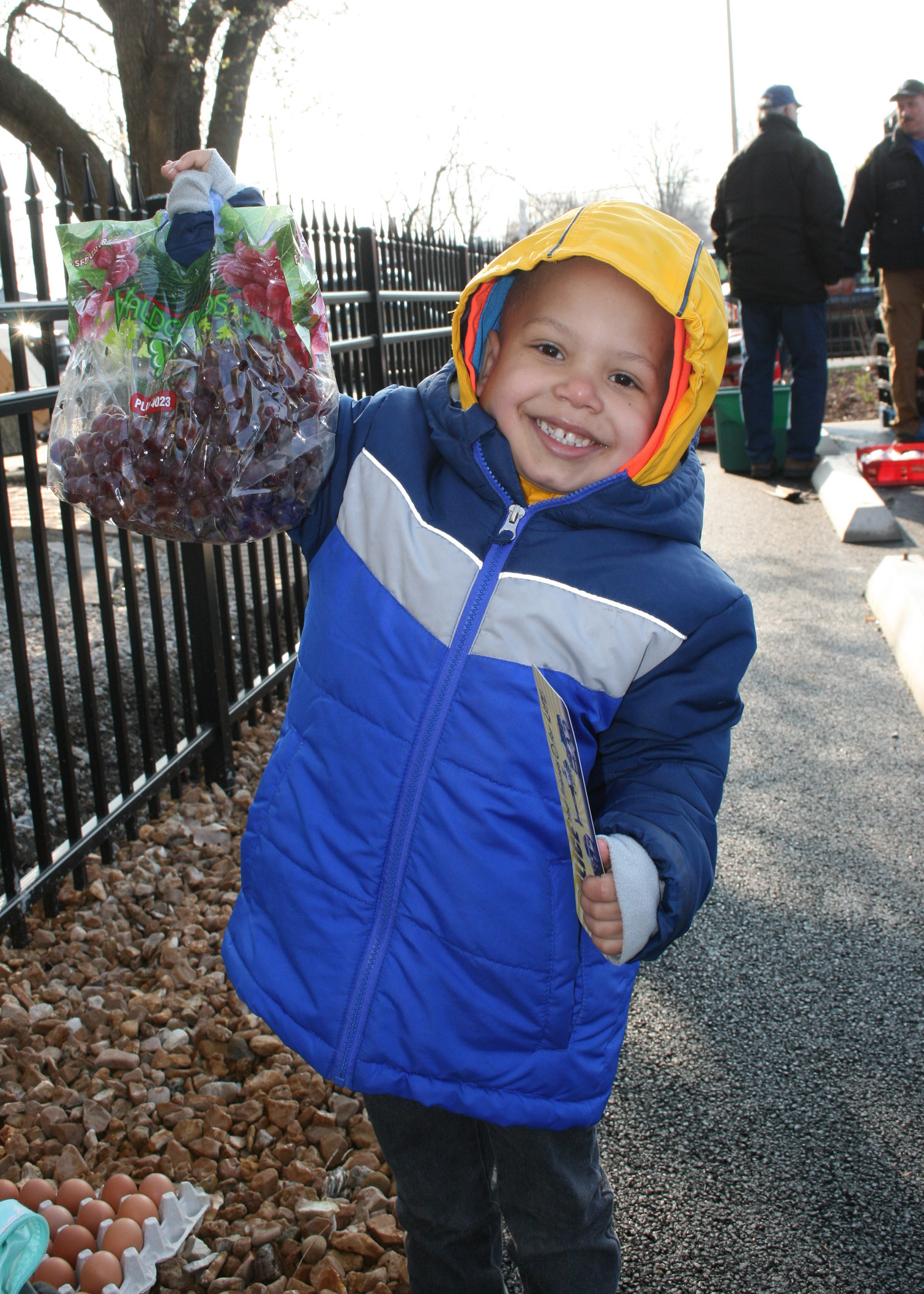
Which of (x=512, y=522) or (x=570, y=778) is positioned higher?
(x=512, y=522)

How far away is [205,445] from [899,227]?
766 cm

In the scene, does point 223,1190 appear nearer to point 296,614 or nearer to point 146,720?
point 146,720

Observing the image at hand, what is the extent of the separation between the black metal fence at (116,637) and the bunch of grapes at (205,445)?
69 centimetres

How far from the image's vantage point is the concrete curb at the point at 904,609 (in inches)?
169

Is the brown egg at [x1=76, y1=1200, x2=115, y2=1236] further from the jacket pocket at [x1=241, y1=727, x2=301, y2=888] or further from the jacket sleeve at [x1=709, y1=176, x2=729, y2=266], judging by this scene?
the jacket sleeve at [x1=709, y1=176, x2=729, y2=266]

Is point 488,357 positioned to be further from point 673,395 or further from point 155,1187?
point 155,1187

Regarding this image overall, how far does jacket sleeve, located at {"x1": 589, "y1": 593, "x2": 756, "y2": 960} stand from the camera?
143cm

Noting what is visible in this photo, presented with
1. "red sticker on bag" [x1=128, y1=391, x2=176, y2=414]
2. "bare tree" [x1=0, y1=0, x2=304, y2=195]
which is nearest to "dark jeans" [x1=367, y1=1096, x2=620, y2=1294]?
"red sticker on bag" [x1=128, y1=391, x2=176, y2=414]

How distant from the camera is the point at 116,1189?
1.97 m

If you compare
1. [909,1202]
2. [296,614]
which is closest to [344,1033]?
[909,1202]

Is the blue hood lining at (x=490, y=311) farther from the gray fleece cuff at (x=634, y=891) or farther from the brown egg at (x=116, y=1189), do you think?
the brown egg at (x=116, y=1189)

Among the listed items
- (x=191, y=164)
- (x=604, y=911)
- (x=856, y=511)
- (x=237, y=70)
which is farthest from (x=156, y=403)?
(x=237, y=70)

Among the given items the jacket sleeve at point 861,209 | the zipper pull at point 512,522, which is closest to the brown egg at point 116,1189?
the zipper pull at point 512,522

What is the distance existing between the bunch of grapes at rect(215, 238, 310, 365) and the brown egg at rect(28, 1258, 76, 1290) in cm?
155
